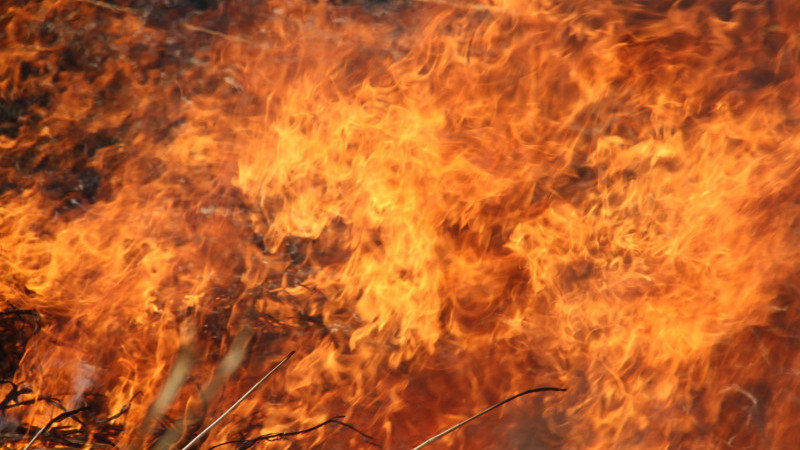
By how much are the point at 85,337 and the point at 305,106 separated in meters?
1.52

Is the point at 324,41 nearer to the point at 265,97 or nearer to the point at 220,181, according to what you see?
the point at 265,97

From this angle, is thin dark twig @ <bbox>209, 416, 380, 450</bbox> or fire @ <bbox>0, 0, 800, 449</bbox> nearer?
fire @ <bbox>0, 0, 800, 449</bbox>

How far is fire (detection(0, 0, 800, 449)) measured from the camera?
2.85 m

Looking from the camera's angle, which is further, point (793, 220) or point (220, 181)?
point (220, 181)

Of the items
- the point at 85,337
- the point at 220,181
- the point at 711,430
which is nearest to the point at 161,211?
the point at 220,181

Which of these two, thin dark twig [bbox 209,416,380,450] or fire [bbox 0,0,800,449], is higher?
fire [bbox 0,0,800,449]

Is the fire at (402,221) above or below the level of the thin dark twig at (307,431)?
above

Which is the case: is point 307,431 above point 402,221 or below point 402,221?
below

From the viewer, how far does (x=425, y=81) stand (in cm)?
293

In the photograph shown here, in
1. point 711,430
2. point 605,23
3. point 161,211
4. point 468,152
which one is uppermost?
point 605,23

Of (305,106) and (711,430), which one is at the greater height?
(305,106)

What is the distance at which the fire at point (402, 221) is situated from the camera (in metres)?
2.85

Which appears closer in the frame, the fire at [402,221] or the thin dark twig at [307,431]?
the fire at [402,221]

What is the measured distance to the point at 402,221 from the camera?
2.98 m
